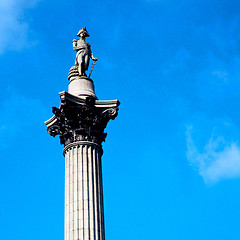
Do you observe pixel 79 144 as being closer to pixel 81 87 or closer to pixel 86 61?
pixel 81 87

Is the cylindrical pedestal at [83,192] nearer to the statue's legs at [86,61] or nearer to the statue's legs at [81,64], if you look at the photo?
the statue's legs at [81,64]

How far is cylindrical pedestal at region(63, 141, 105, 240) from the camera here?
3111cm

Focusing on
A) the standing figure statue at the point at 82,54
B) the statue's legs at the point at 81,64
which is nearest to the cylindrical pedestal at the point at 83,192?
→ the statue's legs at the point at 81,64

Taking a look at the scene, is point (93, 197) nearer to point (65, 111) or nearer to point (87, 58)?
point (65, 111)

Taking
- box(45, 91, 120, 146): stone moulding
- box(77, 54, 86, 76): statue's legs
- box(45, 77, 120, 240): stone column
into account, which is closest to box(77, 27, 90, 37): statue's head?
box(77, 54, 86, 76): statue's legs

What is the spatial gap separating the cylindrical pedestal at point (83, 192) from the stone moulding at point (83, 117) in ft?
1.78

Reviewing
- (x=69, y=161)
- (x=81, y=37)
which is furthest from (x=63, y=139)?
(x=81, y=37)

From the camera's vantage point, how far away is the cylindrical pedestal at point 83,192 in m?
31.1

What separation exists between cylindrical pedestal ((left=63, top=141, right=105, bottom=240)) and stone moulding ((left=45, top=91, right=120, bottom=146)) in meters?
0.54

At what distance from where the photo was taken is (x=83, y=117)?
34156 millimetres

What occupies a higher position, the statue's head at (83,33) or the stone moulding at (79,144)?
the statue's head at (83,33)

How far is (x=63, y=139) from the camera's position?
35031mm

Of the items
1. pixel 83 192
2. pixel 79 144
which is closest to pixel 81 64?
pixel 79 144

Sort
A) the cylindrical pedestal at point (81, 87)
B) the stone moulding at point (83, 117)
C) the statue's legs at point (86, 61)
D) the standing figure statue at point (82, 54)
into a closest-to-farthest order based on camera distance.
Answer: the stone moulding at point (83, 117) → the cylindrical pedestal at point (81, 87) → the standing figure statue at point (82, 54) → the statue's legs at point (86, 61)
